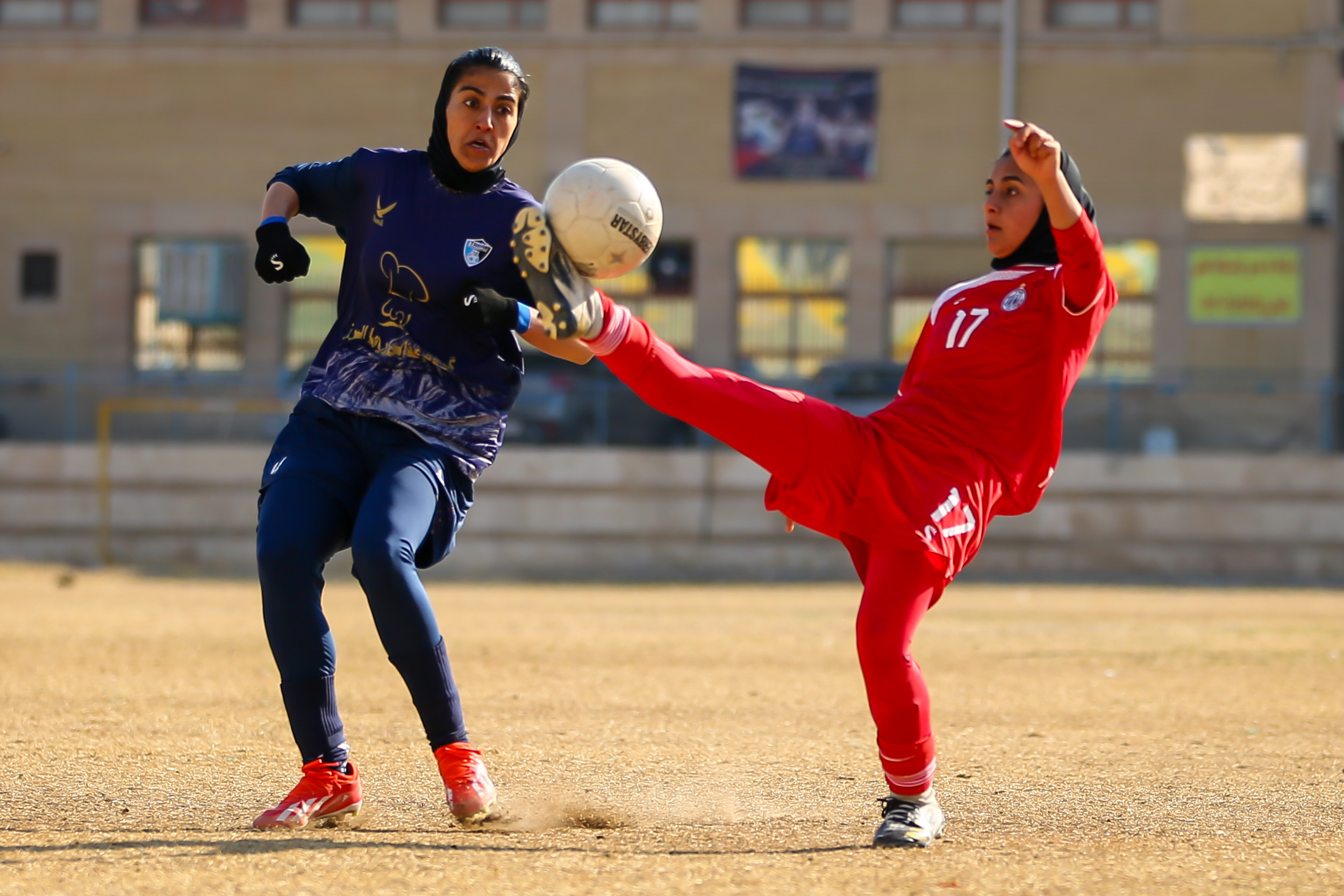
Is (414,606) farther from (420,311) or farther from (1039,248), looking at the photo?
(1039,248)

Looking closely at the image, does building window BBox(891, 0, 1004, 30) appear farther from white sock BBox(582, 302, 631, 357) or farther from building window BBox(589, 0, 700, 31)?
white sock BBox(582, 302, 631, 357)

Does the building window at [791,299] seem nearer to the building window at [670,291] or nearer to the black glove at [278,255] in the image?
the building window at [670,291]

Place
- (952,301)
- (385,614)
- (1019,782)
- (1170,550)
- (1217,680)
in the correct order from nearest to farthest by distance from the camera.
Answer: (385,614), (952,301), (1019,782), (1217,680), (1170,550)

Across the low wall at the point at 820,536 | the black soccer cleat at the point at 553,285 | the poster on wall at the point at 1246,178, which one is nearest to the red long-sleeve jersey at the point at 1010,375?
the black soccer cleat at the point at 553,285

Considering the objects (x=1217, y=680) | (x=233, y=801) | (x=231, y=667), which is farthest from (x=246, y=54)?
(x=233, y=801)

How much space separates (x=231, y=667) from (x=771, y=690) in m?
2.91

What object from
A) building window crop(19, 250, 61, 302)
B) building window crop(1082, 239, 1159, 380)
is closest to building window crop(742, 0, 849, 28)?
building window crop(1082, 239, 1159, 380)

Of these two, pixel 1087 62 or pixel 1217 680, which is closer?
pixel 1217 680

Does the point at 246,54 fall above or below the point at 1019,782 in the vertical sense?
above

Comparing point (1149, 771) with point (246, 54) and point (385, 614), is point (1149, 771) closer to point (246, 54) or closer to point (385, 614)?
point (385, 614)

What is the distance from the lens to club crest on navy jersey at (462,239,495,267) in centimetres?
432

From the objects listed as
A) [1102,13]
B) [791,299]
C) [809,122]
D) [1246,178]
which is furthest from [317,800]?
[1102,13]

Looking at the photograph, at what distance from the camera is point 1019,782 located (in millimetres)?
5098

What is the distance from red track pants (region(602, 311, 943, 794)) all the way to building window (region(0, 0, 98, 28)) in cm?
2742
